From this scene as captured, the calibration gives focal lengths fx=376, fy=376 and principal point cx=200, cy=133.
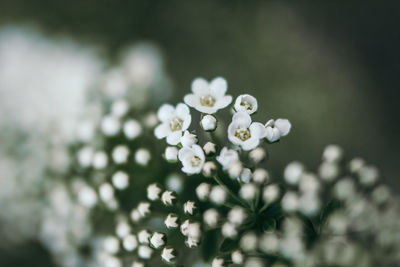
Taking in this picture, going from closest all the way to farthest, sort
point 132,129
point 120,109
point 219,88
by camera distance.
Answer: point 219,88 < point 132,129 < point 120,109

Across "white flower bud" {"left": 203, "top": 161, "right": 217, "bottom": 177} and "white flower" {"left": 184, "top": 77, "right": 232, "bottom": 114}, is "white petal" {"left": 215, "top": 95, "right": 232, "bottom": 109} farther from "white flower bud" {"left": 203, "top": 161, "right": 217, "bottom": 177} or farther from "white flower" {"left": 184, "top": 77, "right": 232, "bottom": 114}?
"white flower bud" {"left": 203, "top": 161, "right": 217, "bottom": 177}

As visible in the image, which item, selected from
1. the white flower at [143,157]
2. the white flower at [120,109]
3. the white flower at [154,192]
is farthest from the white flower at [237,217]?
the white flower at [120,109]

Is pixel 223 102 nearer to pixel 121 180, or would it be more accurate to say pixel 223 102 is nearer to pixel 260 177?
pixel 260 177

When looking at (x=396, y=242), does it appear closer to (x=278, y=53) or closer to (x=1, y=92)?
(x=278, y=53)

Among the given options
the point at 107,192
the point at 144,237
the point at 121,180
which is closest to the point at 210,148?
the point at 144,237

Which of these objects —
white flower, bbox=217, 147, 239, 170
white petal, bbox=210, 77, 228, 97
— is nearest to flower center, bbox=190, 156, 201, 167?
white flower, bbox=217, 147, 239, 170
